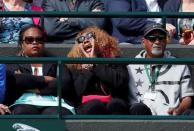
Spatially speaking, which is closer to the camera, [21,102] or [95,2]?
[21,102]

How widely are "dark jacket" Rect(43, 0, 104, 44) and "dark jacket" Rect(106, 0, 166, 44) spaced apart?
167 mm

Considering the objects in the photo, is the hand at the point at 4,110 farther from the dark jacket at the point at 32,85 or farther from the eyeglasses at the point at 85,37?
the eyeglasses at the point at 85,37

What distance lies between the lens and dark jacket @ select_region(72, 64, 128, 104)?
8320 millimetres

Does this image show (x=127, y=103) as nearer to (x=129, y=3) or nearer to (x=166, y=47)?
(x=166, y=47)

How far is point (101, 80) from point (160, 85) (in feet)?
1.73

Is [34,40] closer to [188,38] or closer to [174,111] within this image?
[174,111]

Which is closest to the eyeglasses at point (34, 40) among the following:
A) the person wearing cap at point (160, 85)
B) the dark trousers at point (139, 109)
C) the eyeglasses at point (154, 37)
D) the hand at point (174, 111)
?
the person wearing cap at point (160, 85)

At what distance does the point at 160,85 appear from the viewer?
8.35 m

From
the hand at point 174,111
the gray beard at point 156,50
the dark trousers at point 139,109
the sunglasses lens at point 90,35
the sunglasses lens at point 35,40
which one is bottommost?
the hand at point 174,111

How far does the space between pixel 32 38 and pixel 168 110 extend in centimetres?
143

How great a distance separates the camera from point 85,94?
835 centimetres

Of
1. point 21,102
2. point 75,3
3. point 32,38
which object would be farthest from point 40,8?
point 21,102

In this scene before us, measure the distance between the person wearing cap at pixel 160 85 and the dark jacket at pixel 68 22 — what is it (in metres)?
1.11

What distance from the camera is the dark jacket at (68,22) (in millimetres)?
9594
